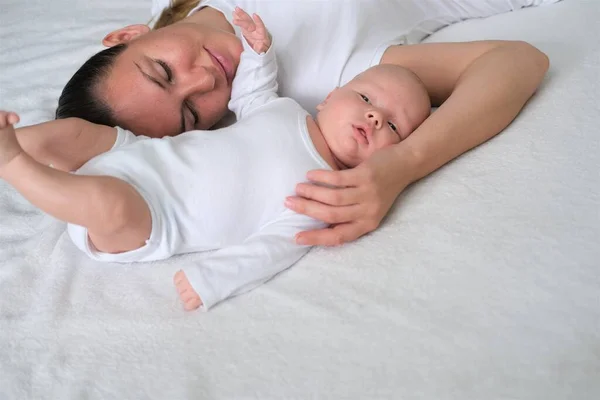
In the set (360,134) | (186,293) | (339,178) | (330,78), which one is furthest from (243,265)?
(330,78)

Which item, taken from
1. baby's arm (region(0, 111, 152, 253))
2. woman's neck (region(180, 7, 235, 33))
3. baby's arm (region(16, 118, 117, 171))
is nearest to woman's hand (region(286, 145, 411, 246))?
baby's arm (region(0, 111, 152, 253))

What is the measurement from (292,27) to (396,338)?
2.58ft

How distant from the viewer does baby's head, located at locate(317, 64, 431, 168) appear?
1.01m

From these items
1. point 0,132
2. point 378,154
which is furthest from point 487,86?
point 0,132

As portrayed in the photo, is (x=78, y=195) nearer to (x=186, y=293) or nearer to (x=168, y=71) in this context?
(x=186, y=293)

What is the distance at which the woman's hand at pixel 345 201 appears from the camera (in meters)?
0.92

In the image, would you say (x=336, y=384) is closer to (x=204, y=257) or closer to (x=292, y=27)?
(x=204, y=257)

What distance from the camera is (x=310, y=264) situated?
3.00ft

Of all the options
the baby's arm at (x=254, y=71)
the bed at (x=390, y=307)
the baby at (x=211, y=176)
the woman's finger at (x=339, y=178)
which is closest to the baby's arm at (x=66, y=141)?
the baby at (x=211, y=176)

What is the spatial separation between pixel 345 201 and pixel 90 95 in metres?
0.52

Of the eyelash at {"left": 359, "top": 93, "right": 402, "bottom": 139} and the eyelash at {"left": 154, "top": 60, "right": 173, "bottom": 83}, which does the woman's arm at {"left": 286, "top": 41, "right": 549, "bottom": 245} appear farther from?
the eyelash at {"left": 154, "top": 60, "right": 173, "bottom": 83}

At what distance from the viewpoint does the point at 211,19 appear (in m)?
1.39

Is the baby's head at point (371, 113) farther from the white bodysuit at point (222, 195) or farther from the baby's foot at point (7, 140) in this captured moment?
the baby's foot at point (7, 140)

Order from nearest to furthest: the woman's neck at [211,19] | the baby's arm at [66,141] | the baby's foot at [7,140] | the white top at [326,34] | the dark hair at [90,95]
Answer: the baby's foot at [7,140] → the baby's arm at [66,141] → the dark hair at [90,95] → the white top at [326,34] → the woman's neck at [211,19]
